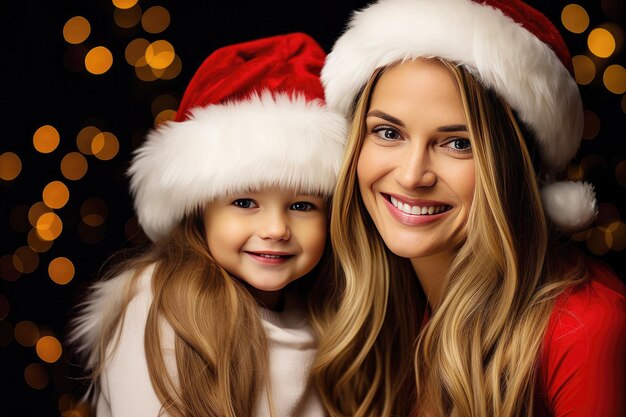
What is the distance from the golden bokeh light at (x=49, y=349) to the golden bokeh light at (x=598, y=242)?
A: 176 cm

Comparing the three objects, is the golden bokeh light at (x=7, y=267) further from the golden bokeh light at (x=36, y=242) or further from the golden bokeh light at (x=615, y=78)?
the golden bokeh light at (x=615, y=78)

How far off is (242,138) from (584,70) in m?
1.24

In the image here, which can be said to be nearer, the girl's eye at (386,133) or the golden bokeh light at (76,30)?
the girl's eye at (386,133)

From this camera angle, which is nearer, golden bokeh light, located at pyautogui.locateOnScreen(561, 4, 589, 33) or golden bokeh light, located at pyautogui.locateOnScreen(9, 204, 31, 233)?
golden bokeh light, located at pyautogui.locateOnScreen(9, 204, 31, 233)

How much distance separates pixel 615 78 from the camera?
2.55 m

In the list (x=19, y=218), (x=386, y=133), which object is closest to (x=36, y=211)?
(x=19, y=218)

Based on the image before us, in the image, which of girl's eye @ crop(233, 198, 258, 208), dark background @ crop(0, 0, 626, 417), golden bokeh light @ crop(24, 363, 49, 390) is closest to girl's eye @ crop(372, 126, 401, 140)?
girl's eye @ crop(233, 198, 258, 208)

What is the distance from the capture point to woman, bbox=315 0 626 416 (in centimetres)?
178

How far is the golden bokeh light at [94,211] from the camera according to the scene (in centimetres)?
255

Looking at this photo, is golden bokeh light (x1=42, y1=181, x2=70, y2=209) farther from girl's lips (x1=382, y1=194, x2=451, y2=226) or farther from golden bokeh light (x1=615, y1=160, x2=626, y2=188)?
golden bokeh light (x1=615, y1=160, x2=626, y2=188)

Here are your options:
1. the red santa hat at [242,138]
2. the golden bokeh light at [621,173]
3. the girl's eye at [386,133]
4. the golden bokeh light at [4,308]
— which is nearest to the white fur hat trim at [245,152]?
the red santa hat at [242,138]

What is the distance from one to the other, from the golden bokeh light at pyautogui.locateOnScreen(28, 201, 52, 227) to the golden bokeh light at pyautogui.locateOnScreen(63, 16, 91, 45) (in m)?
0.51

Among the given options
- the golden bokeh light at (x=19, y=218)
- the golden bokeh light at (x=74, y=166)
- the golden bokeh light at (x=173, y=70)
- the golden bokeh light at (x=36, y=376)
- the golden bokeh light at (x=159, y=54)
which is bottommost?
the golden bokeh light at (x=36, y=376)

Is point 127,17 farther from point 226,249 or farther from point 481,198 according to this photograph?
point 481,198
